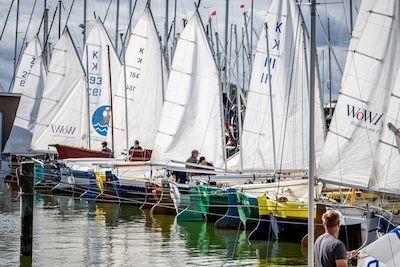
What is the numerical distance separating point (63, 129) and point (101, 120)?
178 cm

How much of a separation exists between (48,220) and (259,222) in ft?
27.2

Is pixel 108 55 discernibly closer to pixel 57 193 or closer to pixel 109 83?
pixel 109 83

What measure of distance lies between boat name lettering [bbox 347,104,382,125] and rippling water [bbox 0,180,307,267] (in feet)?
10.3

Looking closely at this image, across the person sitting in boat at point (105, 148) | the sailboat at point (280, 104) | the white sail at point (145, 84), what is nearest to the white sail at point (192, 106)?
the sailboat at point (280, 104)

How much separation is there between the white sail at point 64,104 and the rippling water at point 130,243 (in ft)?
40.1

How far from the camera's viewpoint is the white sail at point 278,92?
95.7ft

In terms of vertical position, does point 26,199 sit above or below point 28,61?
below

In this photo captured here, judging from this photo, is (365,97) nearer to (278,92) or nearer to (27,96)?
(278,92)

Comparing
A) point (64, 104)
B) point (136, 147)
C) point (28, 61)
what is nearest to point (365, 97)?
point (136, 147)

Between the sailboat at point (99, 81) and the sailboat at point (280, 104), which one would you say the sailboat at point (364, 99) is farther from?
the sailboat at point (99, 81)

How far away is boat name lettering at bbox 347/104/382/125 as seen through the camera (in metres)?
20.0

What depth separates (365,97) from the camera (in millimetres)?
20203

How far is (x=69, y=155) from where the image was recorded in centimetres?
4091

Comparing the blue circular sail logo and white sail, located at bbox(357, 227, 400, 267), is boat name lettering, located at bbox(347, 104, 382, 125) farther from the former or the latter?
the blue circular sail logo
